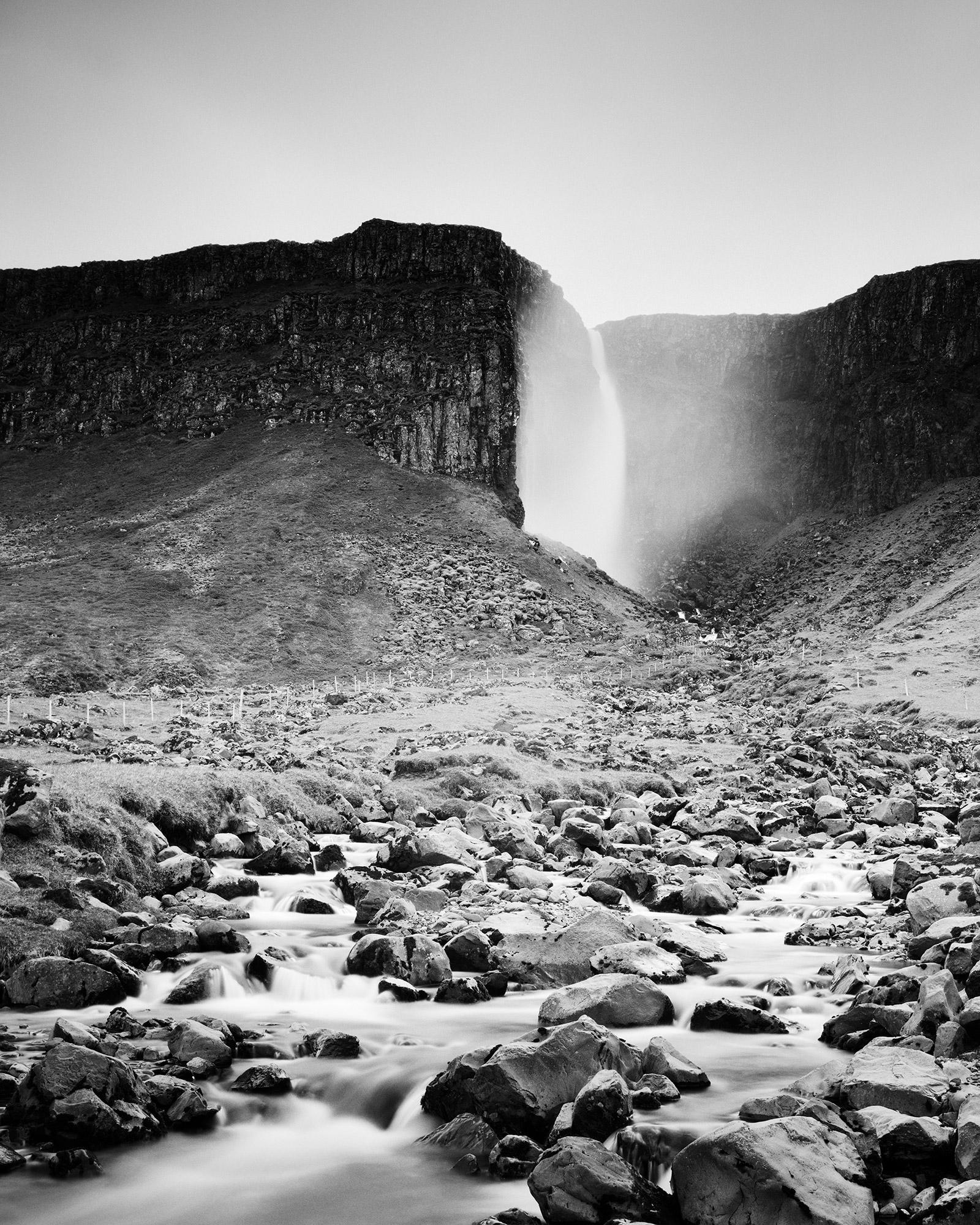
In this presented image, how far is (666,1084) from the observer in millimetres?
8781

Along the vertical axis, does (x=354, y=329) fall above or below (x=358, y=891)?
A: above

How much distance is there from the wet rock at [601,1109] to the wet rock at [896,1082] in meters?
1.71

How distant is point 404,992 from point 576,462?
125548 millimetres

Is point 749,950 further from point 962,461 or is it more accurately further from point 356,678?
point 962,461

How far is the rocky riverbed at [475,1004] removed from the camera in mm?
7359

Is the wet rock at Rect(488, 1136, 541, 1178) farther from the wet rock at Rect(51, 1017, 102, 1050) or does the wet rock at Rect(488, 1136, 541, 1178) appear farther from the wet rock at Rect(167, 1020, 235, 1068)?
the wet rock at Rect(51, 1017, 102, 1050)

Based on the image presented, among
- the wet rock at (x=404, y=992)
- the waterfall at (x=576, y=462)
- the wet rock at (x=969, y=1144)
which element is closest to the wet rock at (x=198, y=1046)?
the wet rock at (x=404, y=992)

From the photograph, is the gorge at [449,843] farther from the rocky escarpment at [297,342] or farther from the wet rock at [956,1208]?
the rocky escarpment at [297,342]

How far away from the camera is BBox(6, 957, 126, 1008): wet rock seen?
11500mm

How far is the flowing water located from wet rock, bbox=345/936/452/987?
255 mm

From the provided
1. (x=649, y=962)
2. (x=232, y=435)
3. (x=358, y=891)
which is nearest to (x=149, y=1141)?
(x=649, y=962)

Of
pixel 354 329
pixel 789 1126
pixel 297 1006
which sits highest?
pixel 354 329

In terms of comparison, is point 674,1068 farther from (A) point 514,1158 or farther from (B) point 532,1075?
(A) point 514,1158

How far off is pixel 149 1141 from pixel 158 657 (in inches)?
2242
